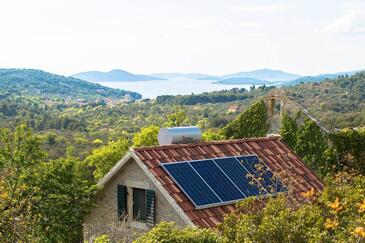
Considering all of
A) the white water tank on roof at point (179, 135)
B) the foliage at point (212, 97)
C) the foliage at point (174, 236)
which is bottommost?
the foliage at point (212, 97)

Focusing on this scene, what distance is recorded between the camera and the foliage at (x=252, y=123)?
70.0ft

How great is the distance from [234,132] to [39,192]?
8223 millimetres

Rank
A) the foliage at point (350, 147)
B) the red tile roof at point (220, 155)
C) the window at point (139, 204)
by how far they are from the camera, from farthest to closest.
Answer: the foliage at point (350, 147) < the window at point (139, 204) < the red tile roof at point (220, 155)

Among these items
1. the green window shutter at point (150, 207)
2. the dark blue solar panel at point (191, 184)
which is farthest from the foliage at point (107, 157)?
the dark blue solar panel at point (191, 184)

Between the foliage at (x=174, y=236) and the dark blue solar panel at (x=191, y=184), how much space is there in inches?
156

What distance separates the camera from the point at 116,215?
655 inches

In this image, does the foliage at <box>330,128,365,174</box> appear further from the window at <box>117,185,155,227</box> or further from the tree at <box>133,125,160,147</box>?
the tree at <box>133,125,160,147</box>

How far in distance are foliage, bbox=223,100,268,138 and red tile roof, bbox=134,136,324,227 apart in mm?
1757

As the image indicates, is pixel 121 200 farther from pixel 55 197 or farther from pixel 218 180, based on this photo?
pixel 218 180

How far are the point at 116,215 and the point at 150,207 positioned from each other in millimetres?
1504

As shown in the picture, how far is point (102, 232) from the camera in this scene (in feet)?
55.1

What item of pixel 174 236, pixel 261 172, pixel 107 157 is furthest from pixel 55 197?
pixel 107 157

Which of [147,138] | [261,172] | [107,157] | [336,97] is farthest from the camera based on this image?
[336,97]

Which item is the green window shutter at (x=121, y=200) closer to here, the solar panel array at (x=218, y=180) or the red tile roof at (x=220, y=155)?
the red tile roof at (x=220, y=155)
